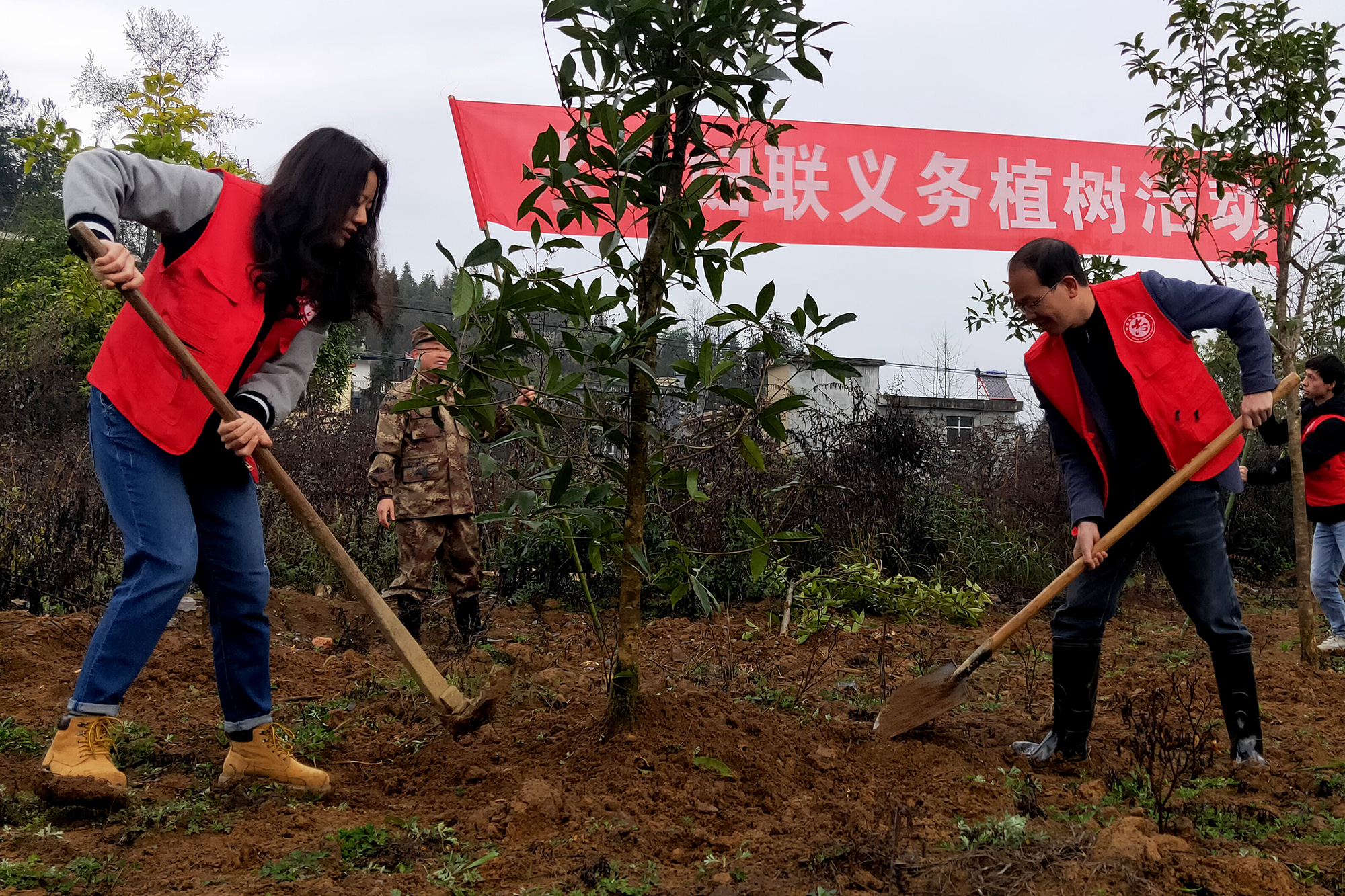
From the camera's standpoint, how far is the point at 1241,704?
2.80 m

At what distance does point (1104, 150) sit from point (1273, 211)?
353cm

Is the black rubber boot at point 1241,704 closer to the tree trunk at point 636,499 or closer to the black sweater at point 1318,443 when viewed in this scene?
the tree trunk at point 636,499

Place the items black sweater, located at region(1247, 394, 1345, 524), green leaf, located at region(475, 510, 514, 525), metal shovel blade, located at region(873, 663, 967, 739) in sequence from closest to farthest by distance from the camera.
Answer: green leaf, located at region(475, 510, 514, 525) → metal shovel blade, located at region(873, 663, 967, 739) → black sweater, located at region(1247, 394, 1345, 524)

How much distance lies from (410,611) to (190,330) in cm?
253

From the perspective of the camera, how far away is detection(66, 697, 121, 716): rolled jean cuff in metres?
2.25

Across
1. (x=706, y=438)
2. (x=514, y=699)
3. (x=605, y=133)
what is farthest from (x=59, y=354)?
(x=605, y=133)

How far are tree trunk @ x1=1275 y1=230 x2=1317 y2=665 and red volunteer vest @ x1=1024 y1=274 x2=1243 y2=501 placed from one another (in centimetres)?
180

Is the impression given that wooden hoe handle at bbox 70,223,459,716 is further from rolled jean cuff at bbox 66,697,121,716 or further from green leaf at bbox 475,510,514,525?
rolled jean cuff at bbox 66,697,121,716

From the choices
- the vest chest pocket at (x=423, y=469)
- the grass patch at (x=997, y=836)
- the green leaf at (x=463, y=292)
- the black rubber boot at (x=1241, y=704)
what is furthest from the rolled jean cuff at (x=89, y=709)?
the black rubber boot at (x=1241, y=704)

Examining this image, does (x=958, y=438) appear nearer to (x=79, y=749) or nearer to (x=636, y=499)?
(x=636, y=499)

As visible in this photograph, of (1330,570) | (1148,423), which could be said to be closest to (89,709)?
(1148,423)

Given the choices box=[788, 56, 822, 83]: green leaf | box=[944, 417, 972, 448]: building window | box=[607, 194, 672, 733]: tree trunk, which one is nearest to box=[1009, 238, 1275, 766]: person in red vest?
box=[788, 56, 822, 83]: green leaf

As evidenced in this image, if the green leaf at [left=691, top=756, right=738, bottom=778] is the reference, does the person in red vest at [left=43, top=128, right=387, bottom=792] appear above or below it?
above

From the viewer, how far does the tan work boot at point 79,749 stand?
7.38 ft
